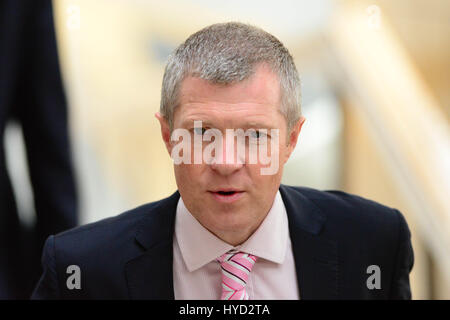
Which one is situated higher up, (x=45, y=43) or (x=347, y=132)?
(x=45, y=43)

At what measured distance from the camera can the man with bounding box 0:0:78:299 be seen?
139 cm

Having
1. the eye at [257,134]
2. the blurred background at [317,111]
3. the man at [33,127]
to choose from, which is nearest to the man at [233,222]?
the eye at [257,134]

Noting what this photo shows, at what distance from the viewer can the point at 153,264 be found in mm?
1153

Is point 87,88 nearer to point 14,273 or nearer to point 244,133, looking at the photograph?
point 14,273

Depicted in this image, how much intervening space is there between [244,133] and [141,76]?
130 cm

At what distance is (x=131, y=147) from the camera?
220cm

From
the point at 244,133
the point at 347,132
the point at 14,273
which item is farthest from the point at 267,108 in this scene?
the point at 347,132

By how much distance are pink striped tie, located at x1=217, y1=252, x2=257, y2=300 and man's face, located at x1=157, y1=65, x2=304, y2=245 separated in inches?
3.7

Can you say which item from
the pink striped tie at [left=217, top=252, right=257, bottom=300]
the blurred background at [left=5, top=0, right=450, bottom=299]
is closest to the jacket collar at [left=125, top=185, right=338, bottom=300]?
the pink striped tie at [left=217, top=252, right=257, bottom=300]

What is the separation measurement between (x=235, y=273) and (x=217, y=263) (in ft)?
0.18

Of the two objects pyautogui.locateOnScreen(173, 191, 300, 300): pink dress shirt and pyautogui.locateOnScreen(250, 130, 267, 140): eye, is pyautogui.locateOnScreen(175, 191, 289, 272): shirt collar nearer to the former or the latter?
pyautogui.locateOnScreen(173, 191, 300, 300): pink dress shirt

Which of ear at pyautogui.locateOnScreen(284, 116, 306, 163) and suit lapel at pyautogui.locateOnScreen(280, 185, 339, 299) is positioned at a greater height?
ear at pyautogui.locateOnScreen(284, 116, 306, 163)

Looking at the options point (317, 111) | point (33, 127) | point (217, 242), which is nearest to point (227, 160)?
point (217, 242)

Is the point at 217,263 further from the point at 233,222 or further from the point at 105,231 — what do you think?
the point at 105,231
